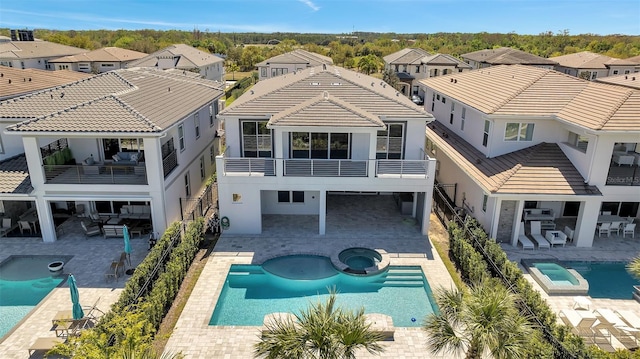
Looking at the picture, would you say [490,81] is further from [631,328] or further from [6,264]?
[6,264]

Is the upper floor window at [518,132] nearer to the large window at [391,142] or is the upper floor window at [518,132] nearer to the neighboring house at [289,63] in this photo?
the large window at [391,142]

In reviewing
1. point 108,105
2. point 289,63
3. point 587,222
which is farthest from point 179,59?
point 587,222

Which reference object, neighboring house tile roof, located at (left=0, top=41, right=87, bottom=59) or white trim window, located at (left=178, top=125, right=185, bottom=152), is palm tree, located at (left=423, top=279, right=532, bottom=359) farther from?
neighboring house tile roof, located at (left=0, top=41, right=87, bottom=59)

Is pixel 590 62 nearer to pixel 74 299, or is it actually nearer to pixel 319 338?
pixel 319 338

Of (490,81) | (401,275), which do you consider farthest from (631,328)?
(490,81)

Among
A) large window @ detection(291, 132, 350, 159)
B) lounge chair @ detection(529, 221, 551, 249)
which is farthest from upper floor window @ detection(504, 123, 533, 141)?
large window @ detection(291, 132, 350, 159)

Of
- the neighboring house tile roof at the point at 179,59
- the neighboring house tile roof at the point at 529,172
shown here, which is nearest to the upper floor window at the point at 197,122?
the neighboring house tile roof at the point at 529,172
